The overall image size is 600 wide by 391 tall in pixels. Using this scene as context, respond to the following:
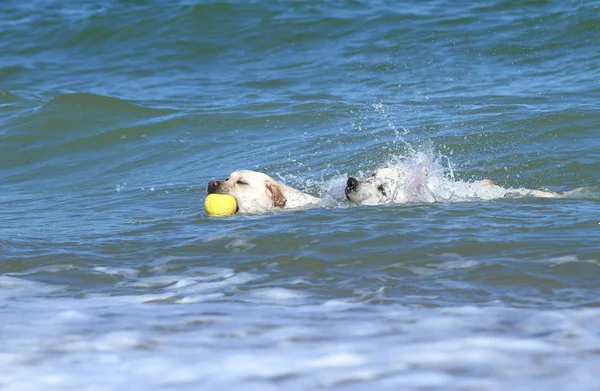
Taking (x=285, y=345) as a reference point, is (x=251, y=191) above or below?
above

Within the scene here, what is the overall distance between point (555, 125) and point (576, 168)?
168 cm

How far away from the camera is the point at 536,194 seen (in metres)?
8.48

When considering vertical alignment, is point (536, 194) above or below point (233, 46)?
below

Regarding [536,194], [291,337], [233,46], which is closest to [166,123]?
[233,46]

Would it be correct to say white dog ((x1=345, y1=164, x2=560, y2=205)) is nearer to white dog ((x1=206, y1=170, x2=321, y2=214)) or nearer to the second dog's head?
the second dog's head

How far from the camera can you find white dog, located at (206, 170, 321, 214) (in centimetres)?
863

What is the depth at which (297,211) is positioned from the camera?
8.00 m

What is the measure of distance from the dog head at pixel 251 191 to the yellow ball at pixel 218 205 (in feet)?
0.50

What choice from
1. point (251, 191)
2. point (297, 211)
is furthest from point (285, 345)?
point (251, 191)

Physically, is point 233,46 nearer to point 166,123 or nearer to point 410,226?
point 166,123

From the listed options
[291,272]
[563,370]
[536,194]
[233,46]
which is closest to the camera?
[563,370]

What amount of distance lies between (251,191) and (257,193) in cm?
6

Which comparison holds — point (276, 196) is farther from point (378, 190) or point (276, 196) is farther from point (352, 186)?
point (378, 190)

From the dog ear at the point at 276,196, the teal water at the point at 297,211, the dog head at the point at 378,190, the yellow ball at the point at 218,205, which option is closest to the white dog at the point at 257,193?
the dog ear at the point at 276,196
